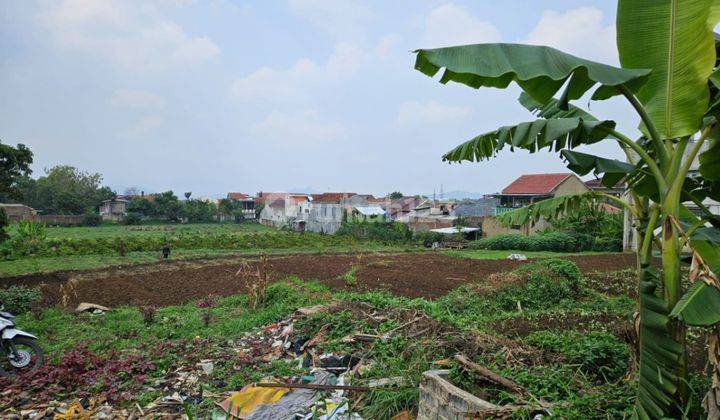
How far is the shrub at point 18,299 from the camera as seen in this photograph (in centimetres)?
883

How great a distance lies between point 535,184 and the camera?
31.5m

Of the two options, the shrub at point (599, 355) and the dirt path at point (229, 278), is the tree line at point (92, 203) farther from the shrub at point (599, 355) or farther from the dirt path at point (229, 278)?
the shrub at point (599, 355)

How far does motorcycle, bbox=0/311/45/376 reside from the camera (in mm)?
5438

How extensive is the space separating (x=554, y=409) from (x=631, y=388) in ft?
2.17

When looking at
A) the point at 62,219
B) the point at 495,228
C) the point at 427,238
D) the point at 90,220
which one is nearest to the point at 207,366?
the point at 427,238

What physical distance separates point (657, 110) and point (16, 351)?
7.36m

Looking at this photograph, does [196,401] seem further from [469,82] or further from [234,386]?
[469,82]

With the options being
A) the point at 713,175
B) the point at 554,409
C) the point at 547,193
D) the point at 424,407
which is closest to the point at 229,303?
the point at 424,407

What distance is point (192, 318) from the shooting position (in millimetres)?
8258

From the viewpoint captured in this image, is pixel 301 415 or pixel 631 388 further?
pixel 301 415

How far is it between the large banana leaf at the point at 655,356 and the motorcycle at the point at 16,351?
6.53 m

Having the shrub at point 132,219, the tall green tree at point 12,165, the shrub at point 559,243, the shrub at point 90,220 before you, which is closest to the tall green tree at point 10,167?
the tall green tree at point 12,165

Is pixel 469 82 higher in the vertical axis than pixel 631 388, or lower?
higher

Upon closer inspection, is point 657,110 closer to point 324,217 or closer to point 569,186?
point 569,186
